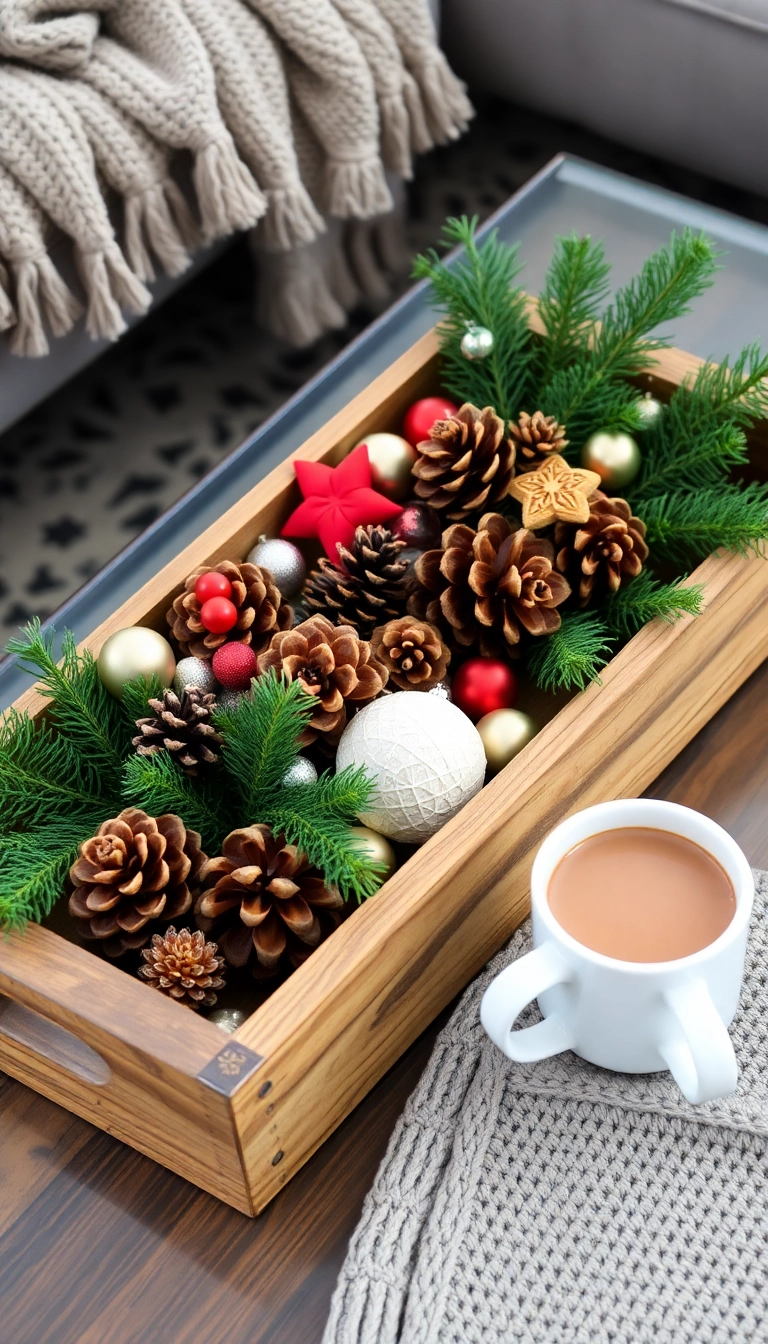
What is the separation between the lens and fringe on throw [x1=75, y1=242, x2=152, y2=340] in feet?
3.25

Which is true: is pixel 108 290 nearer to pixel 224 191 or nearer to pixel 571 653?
pixel 224 191

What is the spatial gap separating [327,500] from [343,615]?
0.07m

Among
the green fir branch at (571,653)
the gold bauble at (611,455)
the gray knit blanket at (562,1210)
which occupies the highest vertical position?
the gold bauble at (611,455)

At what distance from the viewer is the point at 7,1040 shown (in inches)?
23.2

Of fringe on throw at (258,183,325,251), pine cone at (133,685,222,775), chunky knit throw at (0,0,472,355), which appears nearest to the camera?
pine cone at (133,685,222,775)

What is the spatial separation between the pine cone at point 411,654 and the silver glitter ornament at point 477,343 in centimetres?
18

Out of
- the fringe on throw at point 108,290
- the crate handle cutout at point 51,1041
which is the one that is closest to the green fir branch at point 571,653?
the crate handle cutout at point 51,1041

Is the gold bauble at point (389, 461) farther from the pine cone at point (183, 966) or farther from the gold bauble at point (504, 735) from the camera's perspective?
the pine cone at point (183, 966)

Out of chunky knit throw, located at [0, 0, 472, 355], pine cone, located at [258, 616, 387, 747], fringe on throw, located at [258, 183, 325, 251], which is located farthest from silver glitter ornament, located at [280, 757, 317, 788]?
fringe on throw, located at [258, 183, 325, 251]

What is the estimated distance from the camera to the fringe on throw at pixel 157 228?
1024mm

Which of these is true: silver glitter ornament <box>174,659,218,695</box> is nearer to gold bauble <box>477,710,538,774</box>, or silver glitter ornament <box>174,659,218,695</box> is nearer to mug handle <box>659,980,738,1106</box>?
gold bauble <box>477,710,538,774</box>

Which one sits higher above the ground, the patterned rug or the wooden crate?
the wooden crate

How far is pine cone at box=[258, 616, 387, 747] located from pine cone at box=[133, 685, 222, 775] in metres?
0.04

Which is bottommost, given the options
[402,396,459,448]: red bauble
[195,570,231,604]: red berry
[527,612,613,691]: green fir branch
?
[195,570,231,604]: red berry
